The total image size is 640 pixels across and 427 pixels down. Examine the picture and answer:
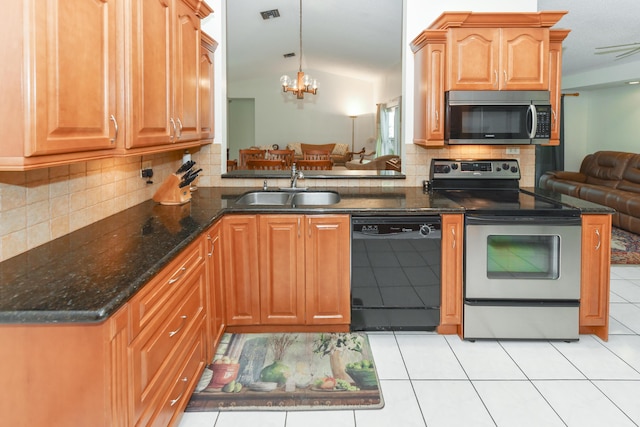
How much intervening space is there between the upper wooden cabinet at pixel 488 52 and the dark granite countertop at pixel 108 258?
836 mm

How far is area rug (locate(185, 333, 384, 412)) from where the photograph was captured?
8.09 feet

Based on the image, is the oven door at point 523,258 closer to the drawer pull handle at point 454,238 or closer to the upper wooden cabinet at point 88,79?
the drawer pull handle at point 454,238

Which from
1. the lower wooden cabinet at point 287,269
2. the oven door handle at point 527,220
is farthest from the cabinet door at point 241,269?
the oven door handle at point 527,220

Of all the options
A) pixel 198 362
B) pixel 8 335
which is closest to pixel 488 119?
pixel 198 362

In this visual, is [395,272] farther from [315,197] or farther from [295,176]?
[295,176]

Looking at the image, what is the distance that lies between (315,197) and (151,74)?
1.79 meters

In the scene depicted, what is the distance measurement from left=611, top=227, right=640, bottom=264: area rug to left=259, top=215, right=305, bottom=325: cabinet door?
11.6ft

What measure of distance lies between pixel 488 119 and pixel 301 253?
156 centimetres

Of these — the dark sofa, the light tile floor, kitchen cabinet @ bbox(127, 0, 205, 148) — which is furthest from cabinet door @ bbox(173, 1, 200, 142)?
the dark sofa

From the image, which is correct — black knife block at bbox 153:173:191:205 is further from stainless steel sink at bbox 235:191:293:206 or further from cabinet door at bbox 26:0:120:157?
cabinet door at bbox 26:0:120:157

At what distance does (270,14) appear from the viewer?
6660 millimetres

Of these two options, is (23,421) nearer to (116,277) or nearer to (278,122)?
(116,277)

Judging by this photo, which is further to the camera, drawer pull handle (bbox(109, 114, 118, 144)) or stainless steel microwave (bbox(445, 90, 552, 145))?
stainless steel microwave (bbox(445, 90, 552, 145))

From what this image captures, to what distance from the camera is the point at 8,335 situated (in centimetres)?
137
